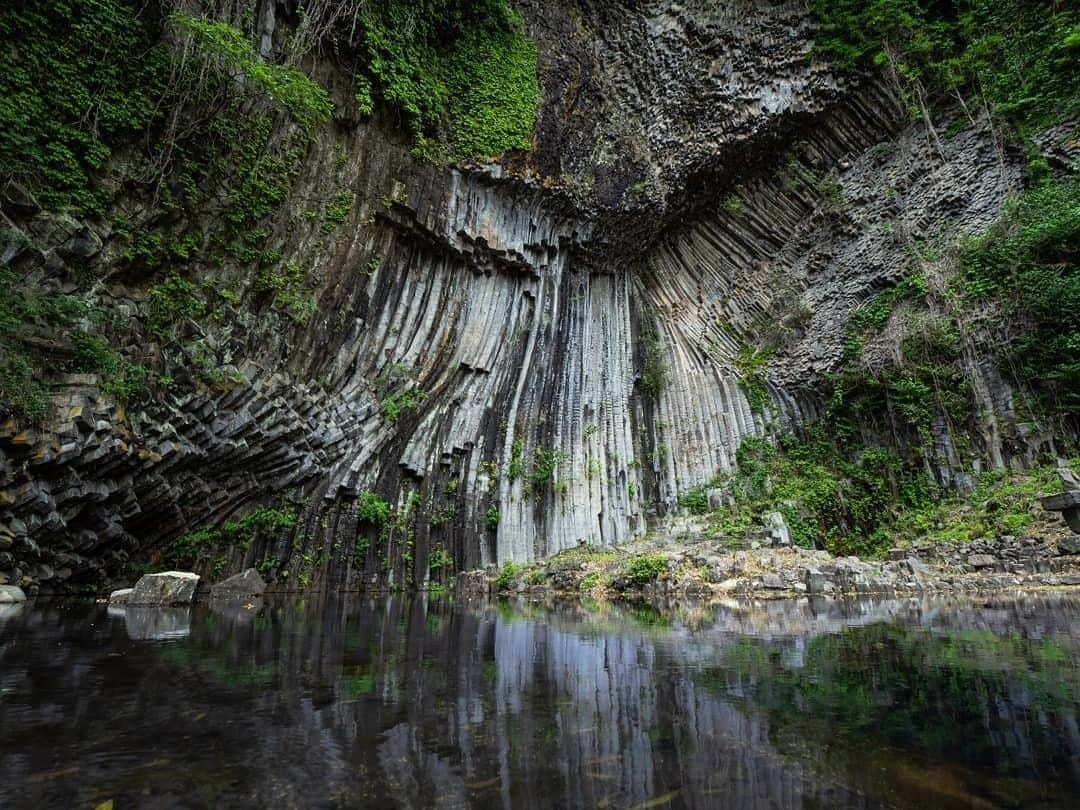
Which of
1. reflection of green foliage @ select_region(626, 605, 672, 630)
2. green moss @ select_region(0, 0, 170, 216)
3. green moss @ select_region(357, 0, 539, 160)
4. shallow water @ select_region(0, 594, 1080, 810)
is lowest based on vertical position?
shallow water @ select_region(0, 594, 1080, 810)

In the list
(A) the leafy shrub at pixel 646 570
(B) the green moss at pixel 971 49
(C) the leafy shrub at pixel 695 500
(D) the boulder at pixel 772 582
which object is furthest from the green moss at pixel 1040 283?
(A) the leafy shrub at pixel 646 570

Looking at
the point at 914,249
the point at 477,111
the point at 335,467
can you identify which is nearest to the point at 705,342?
the point at 914,249

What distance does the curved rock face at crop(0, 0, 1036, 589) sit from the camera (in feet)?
41.3

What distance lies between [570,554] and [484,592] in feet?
8.98

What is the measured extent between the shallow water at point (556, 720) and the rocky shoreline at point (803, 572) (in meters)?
4.41

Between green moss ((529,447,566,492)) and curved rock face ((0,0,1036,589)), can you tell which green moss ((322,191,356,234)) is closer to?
curved rock face ((0,0,1036,589))

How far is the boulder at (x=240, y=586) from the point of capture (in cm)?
1063

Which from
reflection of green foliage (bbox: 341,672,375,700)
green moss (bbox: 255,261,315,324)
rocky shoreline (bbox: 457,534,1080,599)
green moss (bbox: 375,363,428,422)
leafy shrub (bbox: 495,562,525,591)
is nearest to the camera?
reflection of green foliage (bbox: 341,672,375,700)

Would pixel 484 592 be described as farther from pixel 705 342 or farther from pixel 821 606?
pixel 705 342

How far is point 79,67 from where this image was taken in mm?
9656

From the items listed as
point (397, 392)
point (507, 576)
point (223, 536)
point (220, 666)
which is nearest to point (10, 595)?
point (223, 536)

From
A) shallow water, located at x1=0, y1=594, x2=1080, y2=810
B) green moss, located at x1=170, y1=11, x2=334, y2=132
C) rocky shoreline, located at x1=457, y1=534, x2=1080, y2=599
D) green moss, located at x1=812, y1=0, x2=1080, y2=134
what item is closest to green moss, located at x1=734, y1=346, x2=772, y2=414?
rocky shoreline, located at x1=457, y1=534, x2=1080, y2=599

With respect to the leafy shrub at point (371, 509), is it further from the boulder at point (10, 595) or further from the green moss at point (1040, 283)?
the green moss at point (1040, 283)

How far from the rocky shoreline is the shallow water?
441 centimetres
